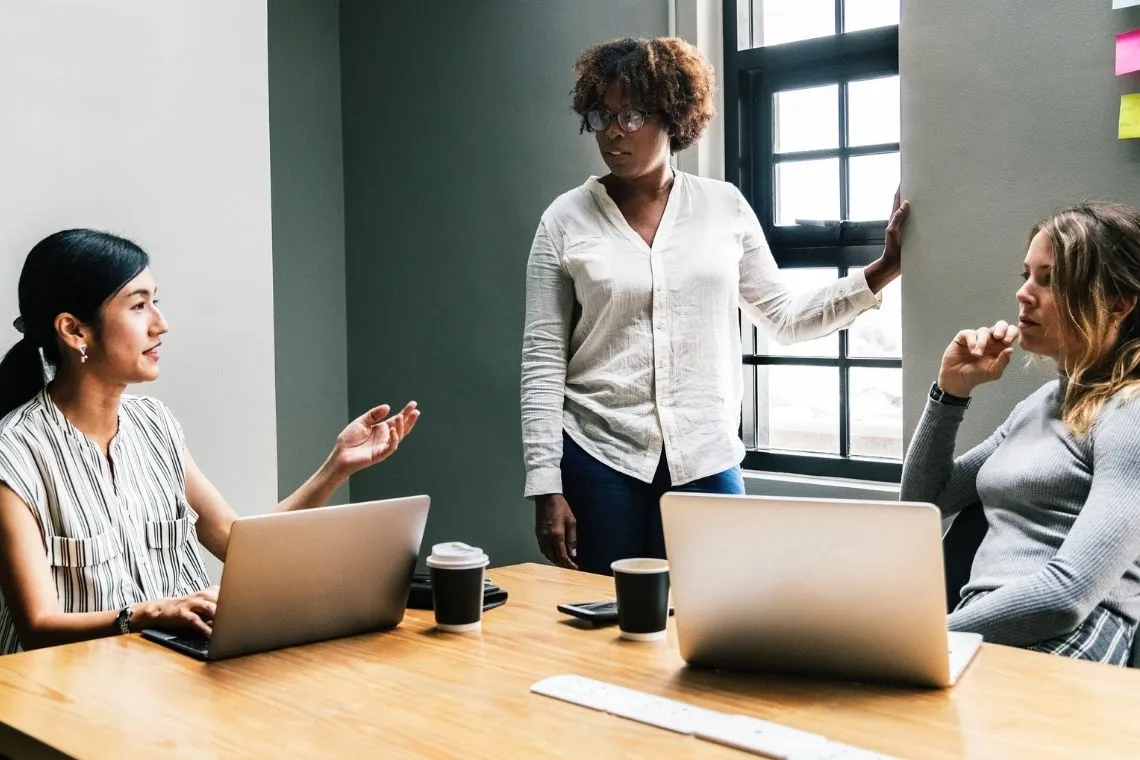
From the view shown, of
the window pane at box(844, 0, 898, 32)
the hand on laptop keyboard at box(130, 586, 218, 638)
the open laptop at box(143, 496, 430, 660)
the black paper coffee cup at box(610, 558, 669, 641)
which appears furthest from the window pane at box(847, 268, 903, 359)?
the hand on laptop keyboard at box(130, 586, 218, 638)

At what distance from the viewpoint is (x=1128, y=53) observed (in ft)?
7.26

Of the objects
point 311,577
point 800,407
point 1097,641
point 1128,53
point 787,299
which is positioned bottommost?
point 1097,641

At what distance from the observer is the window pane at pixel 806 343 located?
3100mm

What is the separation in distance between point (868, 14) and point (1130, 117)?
3.01 feet

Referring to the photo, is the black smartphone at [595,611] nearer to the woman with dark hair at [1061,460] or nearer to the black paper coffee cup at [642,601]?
the black paper coffee cup at [642,601]

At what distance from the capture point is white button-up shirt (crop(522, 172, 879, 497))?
8.30 feet

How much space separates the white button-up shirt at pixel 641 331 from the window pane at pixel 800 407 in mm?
488

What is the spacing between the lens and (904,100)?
2588mm

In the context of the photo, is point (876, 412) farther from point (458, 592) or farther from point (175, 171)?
point (175, 171)

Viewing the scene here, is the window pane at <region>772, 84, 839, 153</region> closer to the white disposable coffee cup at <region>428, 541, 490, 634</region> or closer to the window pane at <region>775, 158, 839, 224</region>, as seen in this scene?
the window pane at <region>775, 158, 839, 224</region>

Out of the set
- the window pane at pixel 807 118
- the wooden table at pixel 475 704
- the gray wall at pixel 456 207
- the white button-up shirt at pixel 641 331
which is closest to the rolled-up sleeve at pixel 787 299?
the white button-up shirt at pixel 641 331

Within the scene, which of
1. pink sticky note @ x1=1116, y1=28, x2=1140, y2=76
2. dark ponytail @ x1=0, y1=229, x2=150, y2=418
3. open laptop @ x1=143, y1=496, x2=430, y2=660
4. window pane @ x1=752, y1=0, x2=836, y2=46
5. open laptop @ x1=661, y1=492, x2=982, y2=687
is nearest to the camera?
open laptop @ x1=661, y1=492, x2=982, y2=687

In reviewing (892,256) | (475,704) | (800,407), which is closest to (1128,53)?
(892,256)

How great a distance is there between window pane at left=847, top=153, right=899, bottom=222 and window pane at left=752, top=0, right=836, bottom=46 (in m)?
0.37
